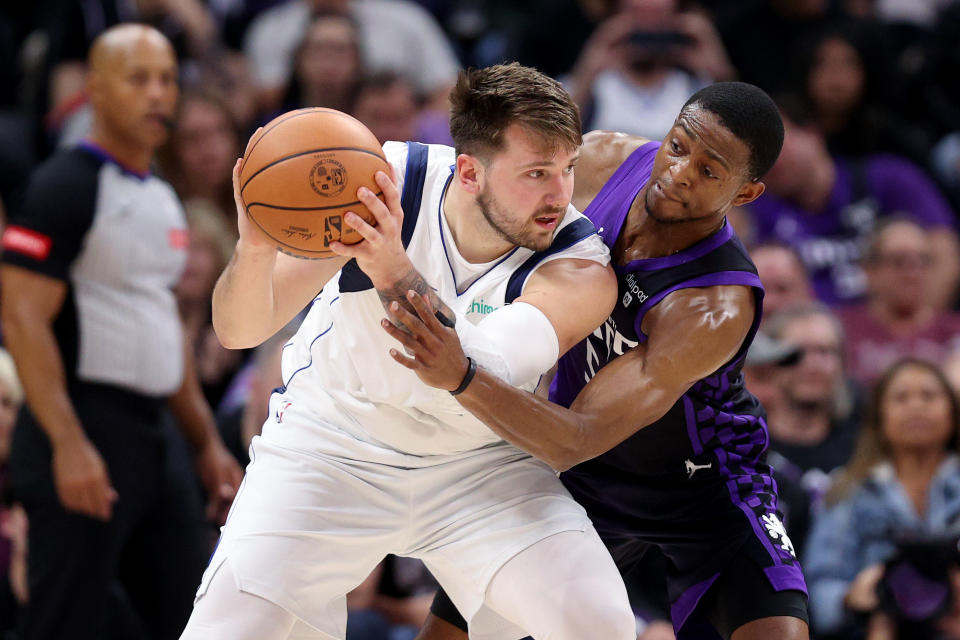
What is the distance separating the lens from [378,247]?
11.1ft

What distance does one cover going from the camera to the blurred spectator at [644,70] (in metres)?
8.42

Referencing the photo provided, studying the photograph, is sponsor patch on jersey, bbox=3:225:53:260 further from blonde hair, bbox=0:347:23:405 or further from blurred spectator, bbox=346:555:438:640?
blurred spectator, bbox=346:555:438:640

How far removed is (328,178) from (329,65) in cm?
547

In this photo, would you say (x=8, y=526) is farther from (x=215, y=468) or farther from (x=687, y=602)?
(x=687, y=602)

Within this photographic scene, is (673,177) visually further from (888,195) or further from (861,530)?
(888,195)

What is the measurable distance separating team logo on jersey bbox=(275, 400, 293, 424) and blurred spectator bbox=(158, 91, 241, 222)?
4.43 metres

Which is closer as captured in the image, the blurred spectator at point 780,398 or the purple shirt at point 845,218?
the blurred spectator at point 780,398

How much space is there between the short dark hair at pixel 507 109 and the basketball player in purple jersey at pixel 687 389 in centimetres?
55

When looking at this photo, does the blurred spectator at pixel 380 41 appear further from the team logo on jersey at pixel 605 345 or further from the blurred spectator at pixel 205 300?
the team logo on jersey at pixel 605 345

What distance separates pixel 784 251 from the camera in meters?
7.79

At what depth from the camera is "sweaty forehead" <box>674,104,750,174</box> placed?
405 centimetres

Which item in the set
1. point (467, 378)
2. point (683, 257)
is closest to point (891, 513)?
point (683, 257)

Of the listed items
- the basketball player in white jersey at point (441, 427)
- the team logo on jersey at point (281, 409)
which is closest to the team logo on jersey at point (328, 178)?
the basketball player in white jersey at point (441, 427)

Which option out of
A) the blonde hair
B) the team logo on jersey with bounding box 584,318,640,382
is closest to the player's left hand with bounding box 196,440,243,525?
the blonde hair
